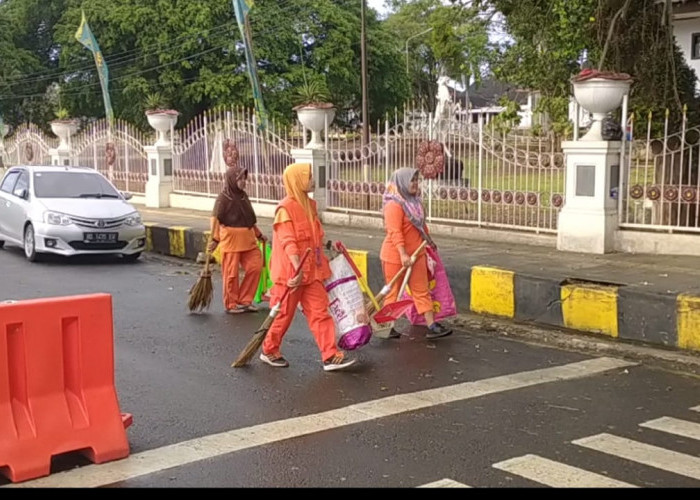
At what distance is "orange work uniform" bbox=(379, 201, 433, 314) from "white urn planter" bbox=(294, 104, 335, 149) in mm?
7191

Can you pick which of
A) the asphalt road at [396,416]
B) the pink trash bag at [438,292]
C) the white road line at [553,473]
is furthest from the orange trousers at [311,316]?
the white road line at [553,473]

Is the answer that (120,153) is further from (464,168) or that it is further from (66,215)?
(464,168)

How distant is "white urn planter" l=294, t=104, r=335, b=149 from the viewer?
1438 centimetres

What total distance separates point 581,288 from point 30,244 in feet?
27.3

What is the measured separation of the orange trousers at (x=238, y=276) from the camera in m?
8.89

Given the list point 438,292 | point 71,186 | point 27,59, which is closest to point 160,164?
point 71,186

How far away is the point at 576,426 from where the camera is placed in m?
5.09

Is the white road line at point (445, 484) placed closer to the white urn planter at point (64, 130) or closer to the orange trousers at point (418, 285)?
the orange trousers at point (418, 285)

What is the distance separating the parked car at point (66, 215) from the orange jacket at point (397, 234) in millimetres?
6085

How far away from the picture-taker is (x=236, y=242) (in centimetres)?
889
